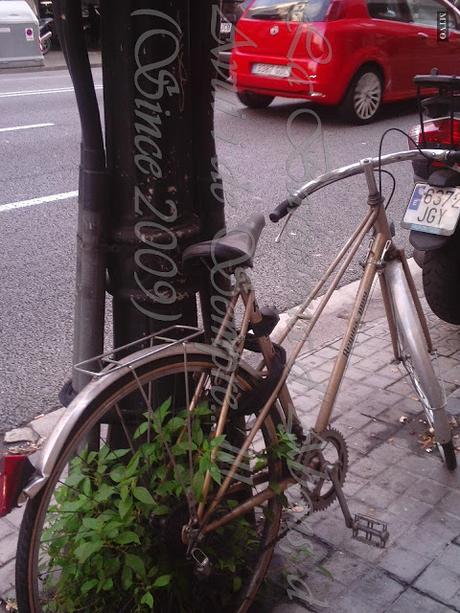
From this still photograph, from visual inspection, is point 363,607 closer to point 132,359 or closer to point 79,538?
point 79,538

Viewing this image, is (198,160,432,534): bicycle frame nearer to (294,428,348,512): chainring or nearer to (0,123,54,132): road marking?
(294,428,348,512): chainring

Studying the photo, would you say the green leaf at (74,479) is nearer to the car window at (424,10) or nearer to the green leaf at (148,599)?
the green leaf at (148,599)

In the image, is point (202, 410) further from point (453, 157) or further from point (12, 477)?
point (453, 157)

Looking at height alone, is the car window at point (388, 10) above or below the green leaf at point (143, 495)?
above

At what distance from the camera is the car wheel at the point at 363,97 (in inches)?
426

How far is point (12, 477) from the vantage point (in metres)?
1.91

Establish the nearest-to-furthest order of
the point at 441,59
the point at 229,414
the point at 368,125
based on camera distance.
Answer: the point at 229,414 → the point at 368,125 → the point at 441,59

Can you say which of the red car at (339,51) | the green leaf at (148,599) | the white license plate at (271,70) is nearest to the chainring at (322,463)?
the green leaf at (148,599)

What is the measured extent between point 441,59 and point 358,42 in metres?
2.29

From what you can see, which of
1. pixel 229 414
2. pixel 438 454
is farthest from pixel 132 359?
pixel 438 454

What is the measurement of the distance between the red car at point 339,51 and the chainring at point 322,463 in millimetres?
6706

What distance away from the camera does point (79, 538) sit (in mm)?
2139

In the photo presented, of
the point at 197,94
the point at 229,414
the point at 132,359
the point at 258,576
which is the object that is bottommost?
the point at 258,576

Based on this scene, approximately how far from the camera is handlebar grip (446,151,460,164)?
9.56 ft
